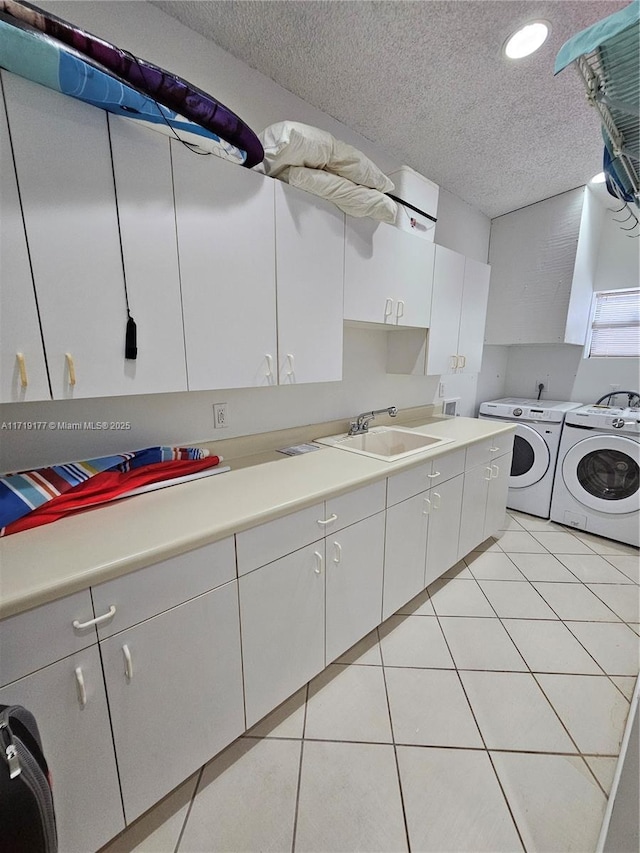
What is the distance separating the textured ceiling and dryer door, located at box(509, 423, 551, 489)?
1.93m

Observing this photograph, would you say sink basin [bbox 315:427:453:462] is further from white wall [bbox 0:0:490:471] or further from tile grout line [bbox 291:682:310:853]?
tile grout line [bbox 291:682:310:853]

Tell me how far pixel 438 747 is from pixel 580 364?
10.6 ft

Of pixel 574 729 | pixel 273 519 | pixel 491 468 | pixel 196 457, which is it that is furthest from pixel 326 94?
pixel 574 729

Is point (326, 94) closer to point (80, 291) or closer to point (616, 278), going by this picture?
point (80, 291)

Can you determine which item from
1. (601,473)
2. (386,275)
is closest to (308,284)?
(386,275)

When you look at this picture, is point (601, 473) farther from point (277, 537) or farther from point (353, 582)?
point (277, 537)

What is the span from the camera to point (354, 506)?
138 cm

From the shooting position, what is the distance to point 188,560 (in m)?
0.94

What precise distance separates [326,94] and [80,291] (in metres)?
1.60

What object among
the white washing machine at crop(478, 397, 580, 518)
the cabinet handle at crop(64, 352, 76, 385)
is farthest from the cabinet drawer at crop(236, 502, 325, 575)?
the white washing machine at crop(478, 397, 580, 518)

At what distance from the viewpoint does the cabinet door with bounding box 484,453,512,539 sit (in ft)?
7.66

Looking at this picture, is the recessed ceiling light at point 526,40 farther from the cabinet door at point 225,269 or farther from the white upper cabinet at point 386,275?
the cabinet door at point 225,269

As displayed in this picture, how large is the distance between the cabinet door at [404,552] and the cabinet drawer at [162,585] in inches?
32.7

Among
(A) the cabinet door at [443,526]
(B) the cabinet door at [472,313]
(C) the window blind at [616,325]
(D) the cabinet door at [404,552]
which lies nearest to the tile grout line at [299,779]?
(D) the cabinet door at [404,552]
